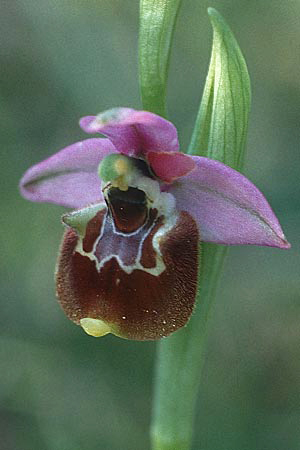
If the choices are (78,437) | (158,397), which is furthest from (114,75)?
(158,397)

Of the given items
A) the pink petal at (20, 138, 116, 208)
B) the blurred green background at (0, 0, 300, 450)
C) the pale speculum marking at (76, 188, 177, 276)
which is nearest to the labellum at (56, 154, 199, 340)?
the pale speculum marking at (76, 188, 177, 276)

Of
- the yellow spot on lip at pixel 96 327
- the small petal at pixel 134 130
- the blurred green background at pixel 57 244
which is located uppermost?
the small petal at pixel 134 130

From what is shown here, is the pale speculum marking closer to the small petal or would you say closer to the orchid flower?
the orchid flower

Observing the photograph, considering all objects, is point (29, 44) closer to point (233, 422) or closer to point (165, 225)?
point (233, 422)

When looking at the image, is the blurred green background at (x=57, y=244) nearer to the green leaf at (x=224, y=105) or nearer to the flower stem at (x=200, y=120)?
the flower stem at (x=200, y=120)

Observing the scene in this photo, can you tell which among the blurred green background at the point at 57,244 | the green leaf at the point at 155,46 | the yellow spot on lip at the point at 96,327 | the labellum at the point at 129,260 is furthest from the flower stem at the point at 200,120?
the blurred green background at the point at 57,244

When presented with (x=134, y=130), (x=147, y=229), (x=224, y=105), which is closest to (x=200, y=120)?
(x=224, y=105)

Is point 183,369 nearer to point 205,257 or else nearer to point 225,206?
point 205,257
